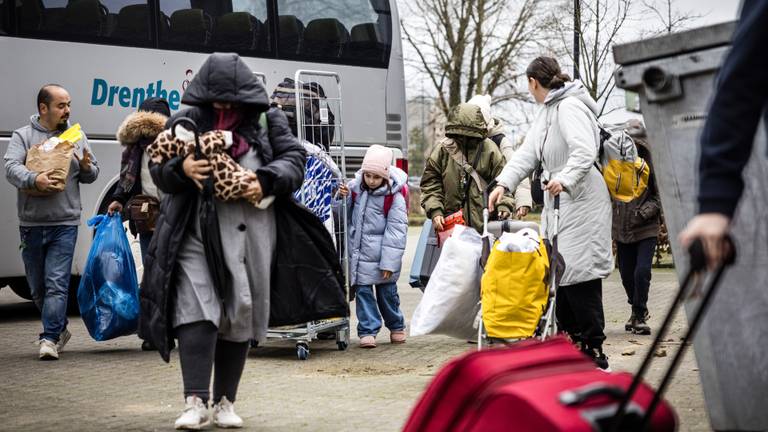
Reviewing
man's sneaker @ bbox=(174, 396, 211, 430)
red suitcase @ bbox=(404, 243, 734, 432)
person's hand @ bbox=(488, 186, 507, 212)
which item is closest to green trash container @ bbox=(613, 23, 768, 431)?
red suitcase @ bbox=(404, 243, 734, 432)

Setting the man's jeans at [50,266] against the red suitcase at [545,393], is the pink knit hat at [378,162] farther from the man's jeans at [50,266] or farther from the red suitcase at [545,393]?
the red suitcase at [545,393]

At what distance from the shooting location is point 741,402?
3902 millimetres

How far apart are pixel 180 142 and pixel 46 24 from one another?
6.57m

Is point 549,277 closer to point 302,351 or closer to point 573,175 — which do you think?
point 573,175

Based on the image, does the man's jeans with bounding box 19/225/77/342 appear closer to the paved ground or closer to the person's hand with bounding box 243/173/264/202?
the paved ground

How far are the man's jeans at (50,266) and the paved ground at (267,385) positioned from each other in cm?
31

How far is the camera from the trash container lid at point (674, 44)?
13.5 feet

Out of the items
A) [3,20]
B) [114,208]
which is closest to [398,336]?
[114,208]

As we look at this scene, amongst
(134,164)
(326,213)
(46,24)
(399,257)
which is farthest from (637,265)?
(46,24)

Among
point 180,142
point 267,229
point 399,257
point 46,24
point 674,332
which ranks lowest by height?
point 674,332

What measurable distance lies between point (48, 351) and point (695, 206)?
239 inches

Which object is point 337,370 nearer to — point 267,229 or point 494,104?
point 267,229

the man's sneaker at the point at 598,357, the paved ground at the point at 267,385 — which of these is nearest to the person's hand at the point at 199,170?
the paved ground at the point at 267,385

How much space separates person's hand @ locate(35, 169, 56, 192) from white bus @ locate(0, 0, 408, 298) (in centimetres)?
266
